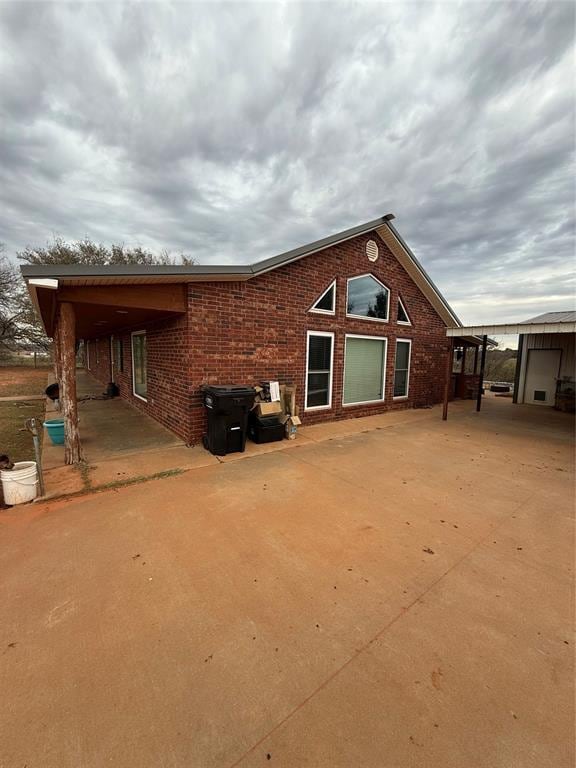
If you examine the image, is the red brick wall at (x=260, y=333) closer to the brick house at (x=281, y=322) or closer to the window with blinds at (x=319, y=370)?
the brick house at (x=281, y=322)

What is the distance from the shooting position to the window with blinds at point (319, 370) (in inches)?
291

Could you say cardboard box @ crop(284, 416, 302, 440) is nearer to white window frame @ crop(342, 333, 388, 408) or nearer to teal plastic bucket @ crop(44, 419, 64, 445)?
white window frame @ crop(342, 333, 388, 408)

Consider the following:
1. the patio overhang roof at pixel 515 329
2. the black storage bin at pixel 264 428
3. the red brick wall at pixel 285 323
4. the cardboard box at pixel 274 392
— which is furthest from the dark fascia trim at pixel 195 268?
the patio overhang roof at pixel 515 329

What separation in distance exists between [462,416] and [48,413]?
11.7 m

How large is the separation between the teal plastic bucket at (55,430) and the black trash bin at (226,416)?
8.60ft

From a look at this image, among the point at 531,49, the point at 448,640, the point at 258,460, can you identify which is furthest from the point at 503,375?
the point at 448,640

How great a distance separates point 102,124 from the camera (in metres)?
7.30

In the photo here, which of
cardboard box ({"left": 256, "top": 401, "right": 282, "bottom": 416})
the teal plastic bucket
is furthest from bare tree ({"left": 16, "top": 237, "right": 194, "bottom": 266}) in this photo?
cardboard box ({"left": 256, "top": 401, "right": 282, "bottom": 416})

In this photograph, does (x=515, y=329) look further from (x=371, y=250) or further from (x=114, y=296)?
(x=114, y=296)

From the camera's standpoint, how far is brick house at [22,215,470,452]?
16.4 ft

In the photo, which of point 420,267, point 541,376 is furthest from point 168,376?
point 541,376

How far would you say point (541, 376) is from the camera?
1222cm

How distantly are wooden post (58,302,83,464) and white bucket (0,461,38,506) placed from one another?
103 centimetres

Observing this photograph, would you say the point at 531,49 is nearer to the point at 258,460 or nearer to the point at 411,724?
the point at 258,460
